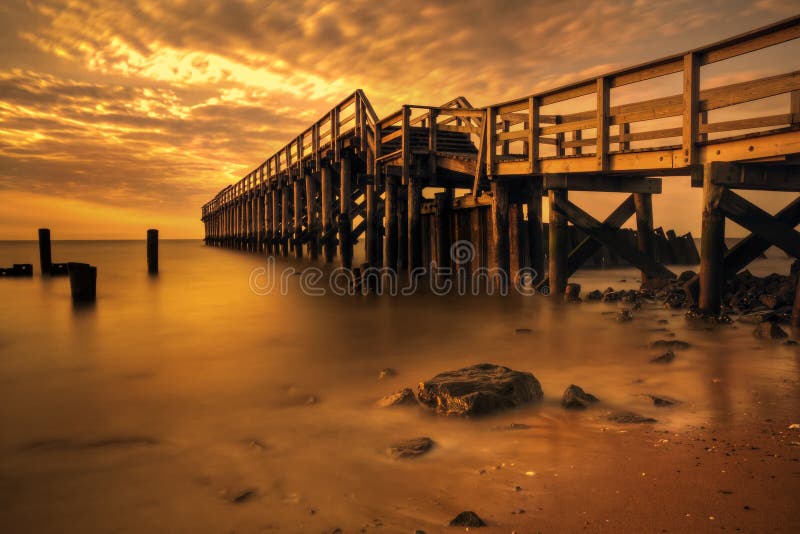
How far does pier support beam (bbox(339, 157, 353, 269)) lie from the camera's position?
56.1 feet

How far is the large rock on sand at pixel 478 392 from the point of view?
4.11 m

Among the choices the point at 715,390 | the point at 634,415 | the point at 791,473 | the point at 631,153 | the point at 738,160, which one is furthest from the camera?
the point at 631,153

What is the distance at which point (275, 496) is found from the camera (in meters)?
2.98

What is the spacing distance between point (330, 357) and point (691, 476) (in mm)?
4333

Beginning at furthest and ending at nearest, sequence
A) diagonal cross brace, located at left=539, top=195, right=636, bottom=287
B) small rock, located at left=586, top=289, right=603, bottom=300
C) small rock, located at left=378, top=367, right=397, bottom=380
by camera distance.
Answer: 1. diagonal cross brace, located at left=539, top=195, right=636, bottom=287
2. small rock, located at left=586, top=289, right=603, bottom=300
3. small rock, located at left=378, top=367, right=397, bottom=380

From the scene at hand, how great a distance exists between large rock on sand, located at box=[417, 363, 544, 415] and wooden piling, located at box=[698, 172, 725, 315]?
4.49 meters

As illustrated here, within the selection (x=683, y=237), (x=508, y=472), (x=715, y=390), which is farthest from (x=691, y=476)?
(x=683, y=237)

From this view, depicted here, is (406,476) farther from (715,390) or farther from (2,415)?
(2,415)

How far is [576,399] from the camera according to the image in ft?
13.8

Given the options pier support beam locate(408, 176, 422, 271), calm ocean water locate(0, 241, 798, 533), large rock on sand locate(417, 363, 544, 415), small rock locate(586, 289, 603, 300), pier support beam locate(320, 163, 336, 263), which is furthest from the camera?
pier support beam locate(320, 163, 336, 263)

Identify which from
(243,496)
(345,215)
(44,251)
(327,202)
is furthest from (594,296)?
(44,251)

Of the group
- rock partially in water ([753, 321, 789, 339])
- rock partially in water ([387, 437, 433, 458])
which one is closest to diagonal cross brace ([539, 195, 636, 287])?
rock partially in water ([753, 321, 789, 339])

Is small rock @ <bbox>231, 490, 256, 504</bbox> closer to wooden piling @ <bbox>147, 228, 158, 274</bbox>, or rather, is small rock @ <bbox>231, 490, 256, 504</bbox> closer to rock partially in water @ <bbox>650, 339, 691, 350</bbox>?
rock partially in water @ <bbox>650, 339, 691, 350</bbox>

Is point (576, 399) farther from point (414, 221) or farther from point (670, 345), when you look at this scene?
point (414, 221)
